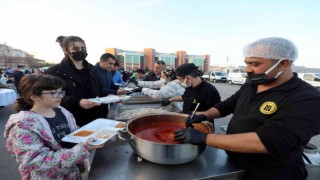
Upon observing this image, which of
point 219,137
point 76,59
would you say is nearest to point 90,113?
point 76,59

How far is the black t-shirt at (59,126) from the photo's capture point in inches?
47.7

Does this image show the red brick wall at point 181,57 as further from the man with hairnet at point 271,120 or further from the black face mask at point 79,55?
the man with hairnet at point 271,120

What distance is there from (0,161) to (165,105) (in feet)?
8.87

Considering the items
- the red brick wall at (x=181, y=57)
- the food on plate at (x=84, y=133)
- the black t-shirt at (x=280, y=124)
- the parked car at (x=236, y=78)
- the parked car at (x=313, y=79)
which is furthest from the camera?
the red brick wall at (x=181, y=57)

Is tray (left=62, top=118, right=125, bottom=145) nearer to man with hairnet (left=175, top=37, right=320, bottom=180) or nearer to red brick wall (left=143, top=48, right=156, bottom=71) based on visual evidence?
man with hairnet (left=175, top=37, right=320, bottom=180)

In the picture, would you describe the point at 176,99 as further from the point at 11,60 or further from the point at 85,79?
the point at 11,60

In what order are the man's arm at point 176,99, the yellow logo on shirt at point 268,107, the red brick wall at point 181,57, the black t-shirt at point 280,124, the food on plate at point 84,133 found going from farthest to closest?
the red brick wall at point 181,57, the man's arm at point 176,99, the food on plate at point 84,133, the yellow logo on shirt at point 268,107, the black t-shirt at point 280,124

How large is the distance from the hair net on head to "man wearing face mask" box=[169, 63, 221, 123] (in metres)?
0.98

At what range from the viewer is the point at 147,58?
3788 cm

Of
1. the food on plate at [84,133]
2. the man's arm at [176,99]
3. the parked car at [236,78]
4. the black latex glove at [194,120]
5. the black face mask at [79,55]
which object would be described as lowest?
the parked car at [236,78]

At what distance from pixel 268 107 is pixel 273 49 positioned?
0.31m

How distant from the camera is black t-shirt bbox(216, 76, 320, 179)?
0.82 metres

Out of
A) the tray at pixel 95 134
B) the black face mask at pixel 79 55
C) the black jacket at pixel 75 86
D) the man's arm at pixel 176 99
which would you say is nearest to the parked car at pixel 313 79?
the man's arm at pixel 176 99

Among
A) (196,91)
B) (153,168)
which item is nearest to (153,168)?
(153,168)
